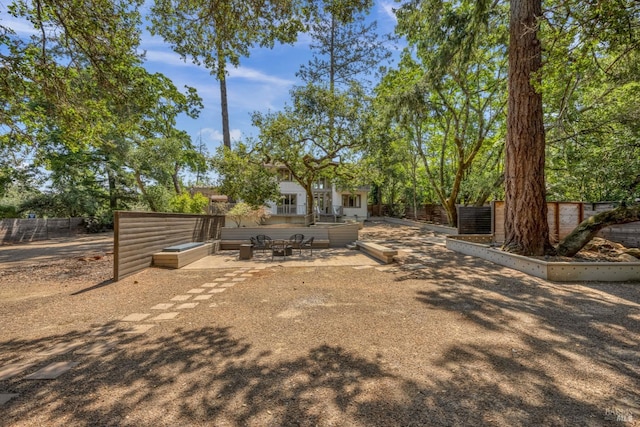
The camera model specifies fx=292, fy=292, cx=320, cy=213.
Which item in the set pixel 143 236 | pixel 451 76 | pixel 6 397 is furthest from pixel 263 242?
pixel 451 76

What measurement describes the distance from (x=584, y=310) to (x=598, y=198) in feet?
36.1

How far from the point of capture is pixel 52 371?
2.70 meters

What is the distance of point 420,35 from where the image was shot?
11523mm

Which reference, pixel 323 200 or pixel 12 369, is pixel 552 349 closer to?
pixel 12 369

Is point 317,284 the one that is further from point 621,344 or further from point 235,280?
point 621,344

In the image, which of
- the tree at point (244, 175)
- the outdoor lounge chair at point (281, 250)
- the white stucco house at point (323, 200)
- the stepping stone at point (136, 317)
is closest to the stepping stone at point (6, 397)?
the stepping stone at point (136, 317)

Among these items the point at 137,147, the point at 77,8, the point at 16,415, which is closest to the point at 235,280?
the point at 16,415

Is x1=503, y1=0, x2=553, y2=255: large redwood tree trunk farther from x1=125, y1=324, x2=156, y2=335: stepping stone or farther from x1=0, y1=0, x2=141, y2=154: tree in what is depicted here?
x1=0, y1=0, x2=141, y2=154: tree

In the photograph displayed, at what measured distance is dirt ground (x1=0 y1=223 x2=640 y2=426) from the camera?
2107mm

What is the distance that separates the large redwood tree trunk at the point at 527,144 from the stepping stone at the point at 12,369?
29.2 feet

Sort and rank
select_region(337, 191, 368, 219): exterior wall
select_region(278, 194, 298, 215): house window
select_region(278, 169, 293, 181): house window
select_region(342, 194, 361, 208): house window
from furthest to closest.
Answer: select_region(342, 194, 361, 208): house window < select_region(337, 191, 368, 219): exterior wall < select_region(278, 194, 298, 215): house window < select_region(278, 169, 293, 181): house window

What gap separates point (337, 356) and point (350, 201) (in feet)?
89.7

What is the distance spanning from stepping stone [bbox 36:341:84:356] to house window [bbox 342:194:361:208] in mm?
26759

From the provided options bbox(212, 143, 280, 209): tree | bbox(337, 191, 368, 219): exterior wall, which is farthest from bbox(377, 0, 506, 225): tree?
bbox(337, 191, 368, 219): exterior wall
